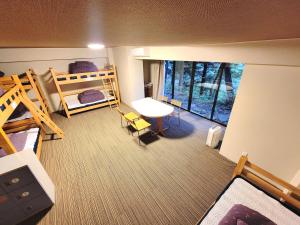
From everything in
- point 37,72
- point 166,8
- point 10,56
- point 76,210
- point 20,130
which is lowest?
point 76,210

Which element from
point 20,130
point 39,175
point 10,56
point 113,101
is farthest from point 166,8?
point 10,56

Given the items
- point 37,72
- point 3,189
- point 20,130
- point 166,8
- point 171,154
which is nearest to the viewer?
point 166,8

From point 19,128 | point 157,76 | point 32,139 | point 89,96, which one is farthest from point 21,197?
point 157,76

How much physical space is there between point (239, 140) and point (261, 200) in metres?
1.04

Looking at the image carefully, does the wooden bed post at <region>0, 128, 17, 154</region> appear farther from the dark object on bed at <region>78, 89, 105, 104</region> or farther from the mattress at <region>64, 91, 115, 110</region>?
the dark object on bed at <region>78, 89, 105, 104</region>

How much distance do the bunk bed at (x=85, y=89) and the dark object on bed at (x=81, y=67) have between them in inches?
7.0

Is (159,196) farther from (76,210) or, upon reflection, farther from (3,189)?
(3,189)

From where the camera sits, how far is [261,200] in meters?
1.39

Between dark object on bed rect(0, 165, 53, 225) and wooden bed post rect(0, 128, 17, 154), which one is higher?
wooden bed post rect(0, 128, 17, 154)

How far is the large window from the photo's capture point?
326 cm

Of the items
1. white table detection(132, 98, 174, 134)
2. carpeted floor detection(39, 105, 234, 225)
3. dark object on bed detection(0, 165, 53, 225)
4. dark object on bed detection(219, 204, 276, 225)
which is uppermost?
white table detection(132, 98, 174, 134)

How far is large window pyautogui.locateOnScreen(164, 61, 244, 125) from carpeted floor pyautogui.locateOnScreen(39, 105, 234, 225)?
860mm

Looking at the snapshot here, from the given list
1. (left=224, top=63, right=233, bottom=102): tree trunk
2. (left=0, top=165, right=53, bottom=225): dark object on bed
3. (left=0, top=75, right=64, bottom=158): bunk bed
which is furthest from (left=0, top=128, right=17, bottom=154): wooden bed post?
(left=224, top=63, right=233, bottom=102): tree trunk

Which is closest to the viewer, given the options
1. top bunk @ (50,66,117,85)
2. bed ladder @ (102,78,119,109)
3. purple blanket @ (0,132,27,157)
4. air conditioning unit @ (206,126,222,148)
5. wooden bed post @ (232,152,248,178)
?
wooden bed post @ (232,152,248,178)
